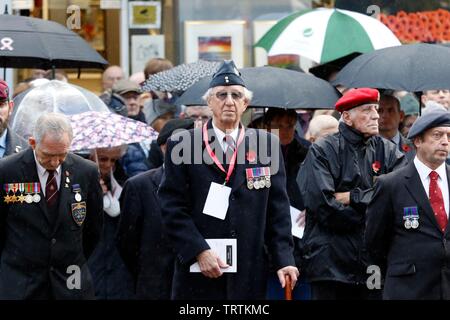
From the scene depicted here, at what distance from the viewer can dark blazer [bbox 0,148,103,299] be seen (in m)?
10.1

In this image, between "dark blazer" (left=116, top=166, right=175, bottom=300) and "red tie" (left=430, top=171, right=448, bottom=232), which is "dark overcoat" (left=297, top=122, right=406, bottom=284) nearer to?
"red tie" (left=430, top=171, right=448, bottom=232)

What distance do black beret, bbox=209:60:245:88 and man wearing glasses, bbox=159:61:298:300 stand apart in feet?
0.22

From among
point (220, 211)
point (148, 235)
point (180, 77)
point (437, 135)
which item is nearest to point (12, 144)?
point (148, 235)

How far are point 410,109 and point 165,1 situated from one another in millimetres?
5710

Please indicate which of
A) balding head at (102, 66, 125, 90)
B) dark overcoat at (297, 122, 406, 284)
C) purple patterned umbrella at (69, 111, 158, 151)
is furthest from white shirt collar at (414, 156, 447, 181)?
balding head at (102, 66, 125, 90)

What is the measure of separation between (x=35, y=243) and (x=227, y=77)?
175cm

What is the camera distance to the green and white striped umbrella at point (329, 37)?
46.2 ft

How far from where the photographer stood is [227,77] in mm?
10312

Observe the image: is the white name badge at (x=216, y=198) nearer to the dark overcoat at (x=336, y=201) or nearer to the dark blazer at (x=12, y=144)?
the dark overcoat at (x=336, y=201)

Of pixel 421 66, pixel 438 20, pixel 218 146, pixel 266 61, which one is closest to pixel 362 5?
pixel 266 61

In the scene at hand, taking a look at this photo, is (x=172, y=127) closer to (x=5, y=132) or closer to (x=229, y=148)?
(x=5, y=132)

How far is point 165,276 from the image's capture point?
1189cm

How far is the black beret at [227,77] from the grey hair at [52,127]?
1.08 m
